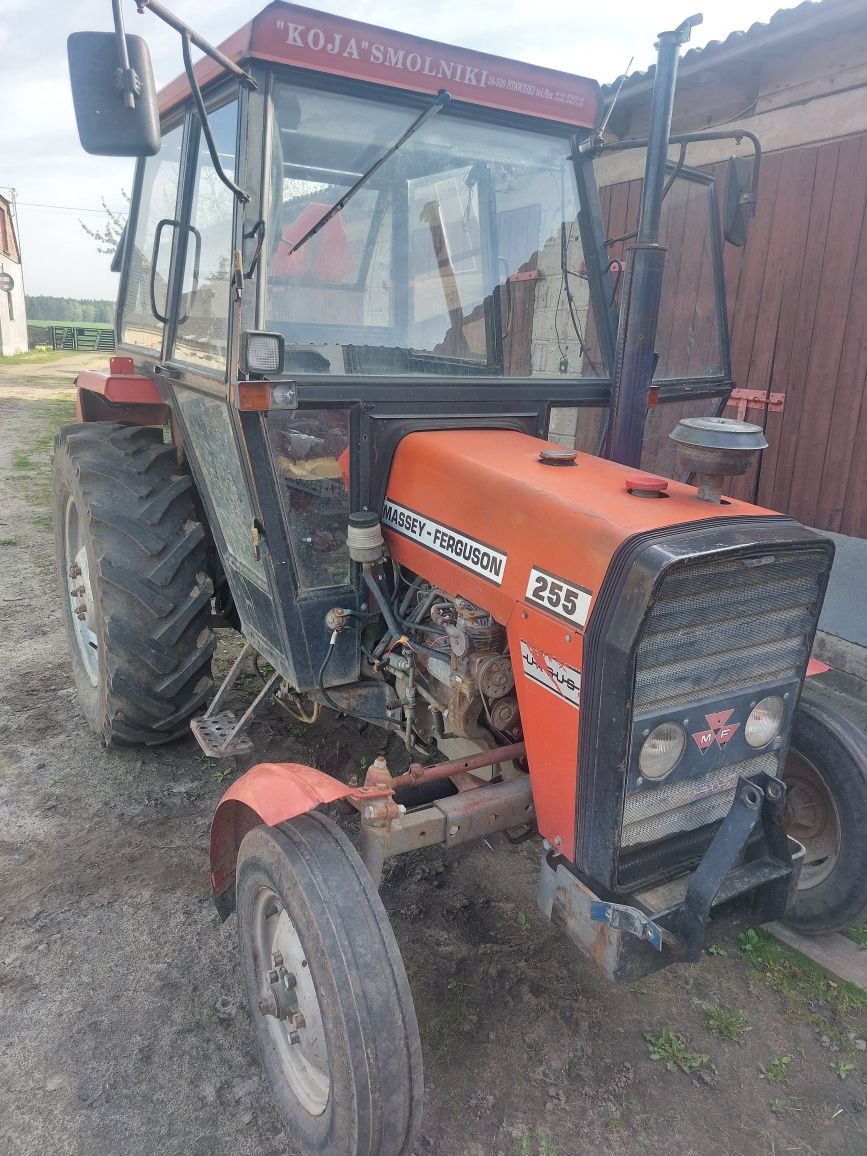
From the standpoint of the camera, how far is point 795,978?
2568 millimetres

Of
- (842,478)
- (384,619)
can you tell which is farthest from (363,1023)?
(842,478)

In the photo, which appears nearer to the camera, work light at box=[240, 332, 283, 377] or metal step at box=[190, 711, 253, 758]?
work light at box=[240, 332, 283, 377]

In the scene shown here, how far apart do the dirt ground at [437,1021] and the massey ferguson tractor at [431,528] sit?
10.6 inches

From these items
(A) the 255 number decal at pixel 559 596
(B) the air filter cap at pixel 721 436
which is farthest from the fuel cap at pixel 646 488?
(A) the 255 number decal at pixel 559 596

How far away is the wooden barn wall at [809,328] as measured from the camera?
183 inches

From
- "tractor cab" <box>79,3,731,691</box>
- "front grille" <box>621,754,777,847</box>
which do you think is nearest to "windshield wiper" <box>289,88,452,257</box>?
"tractor cab" <box>79,3,731,691</box>

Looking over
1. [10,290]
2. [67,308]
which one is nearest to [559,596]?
[10,290]

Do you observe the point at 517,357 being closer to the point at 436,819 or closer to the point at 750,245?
the point at 436,819

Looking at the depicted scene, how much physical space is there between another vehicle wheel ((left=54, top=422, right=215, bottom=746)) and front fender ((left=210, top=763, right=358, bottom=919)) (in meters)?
1.02

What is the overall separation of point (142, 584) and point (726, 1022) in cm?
243

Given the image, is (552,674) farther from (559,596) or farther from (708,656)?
(708,656)

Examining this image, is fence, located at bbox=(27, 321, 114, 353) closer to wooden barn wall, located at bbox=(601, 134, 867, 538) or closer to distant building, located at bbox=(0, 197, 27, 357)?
distant building, located at bbox=(0, 197, 27, 357)

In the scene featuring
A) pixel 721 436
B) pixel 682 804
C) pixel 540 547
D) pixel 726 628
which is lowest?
pixel 682 804

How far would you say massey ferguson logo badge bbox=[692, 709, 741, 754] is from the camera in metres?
1.97
